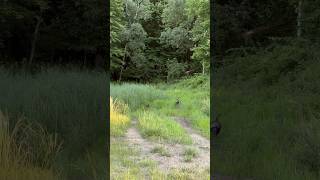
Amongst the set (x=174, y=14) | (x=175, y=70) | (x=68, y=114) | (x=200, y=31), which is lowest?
(x=68, y=114)

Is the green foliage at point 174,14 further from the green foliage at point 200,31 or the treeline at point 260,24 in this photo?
the treeline at point 260,24

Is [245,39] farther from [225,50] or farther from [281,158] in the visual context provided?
[281,158]

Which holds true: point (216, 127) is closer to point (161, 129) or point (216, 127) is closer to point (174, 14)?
point (161, 129)

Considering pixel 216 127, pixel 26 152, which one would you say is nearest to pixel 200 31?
pixel 216 127

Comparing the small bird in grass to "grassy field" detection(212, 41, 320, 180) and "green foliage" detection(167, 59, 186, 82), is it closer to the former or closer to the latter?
"grassy field" detection(212, 41, 320, 180)

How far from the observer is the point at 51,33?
4457 millimetres

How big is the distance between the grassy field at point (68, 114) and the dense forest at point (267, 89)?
1145 mm

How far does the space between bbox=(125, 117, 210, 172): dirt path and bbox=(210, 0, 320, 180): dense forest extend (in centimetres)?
104

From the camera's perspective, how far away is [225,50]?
548cm

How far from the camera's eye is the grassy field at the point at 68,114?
3957 millimetres

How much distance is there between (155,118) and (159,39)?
474 cm

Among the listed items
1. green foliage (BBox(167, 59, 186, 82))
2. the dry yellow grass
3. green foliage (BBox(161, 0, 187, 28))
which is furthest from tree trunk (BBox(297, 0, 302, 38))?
green foliage (BBox(161, 0, 187, 28))

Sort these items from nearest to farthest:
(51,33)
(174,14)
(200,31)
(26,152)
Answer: (26,152) → (51,33) → (200,31) → (174,14)

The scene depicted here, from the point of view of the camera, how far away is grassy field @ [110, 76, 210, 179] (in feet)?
18.2
